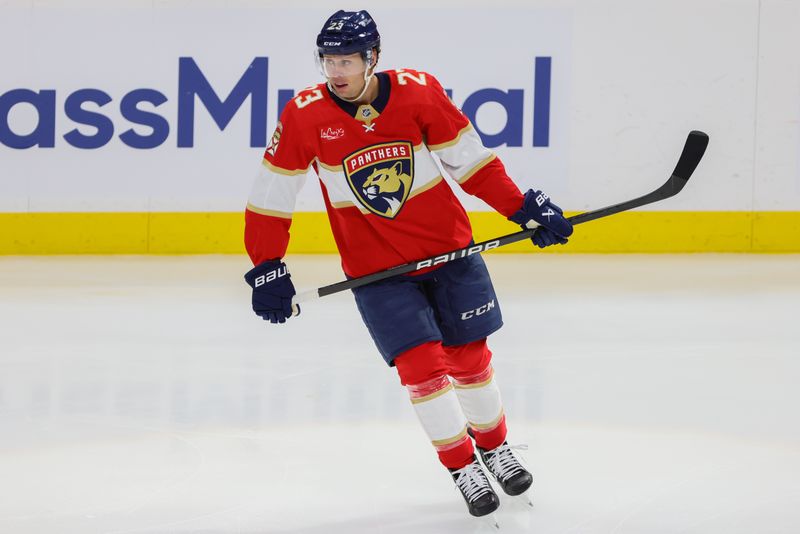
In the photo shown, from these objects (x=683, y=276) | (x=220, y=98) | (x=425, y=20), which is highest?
(x=425, y=20)

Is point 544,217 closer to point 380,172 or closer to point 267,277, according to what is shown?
point 380,172

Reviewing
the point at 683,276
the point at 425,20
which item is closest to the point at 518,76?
the point at 425,20

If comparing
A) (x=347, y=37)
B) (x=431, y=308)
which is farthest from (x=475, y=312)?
(x=347, y=37)

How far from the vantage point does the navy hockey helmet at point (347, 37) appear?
8.05 ft

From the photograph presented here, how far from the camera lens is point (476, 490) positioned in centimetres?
253

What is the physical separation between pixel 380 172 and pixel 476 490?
2.35ft

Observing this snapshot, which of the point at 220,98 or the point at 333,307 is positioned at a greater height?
the point at 220,98

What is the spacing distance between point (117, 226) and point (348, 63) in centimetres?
464

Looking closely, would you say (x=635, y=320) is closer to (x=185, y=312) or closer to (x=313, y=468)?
(x=185, y=312)

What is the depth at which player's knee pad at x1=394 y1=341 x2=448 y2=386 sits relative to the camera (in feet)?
8.32

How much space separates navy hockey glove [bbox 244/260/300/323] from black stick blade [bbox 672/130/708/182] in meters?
0.97

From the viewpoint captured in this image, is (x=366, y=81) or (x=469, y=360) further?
(x=469, y=360)

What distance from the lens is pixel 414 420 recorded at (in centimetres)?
336

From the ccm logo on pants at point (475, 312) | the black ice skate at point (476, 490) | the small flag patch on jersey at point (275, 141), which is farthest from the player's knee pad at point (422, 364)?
the small flag patch on jersey at point (275, 141)
